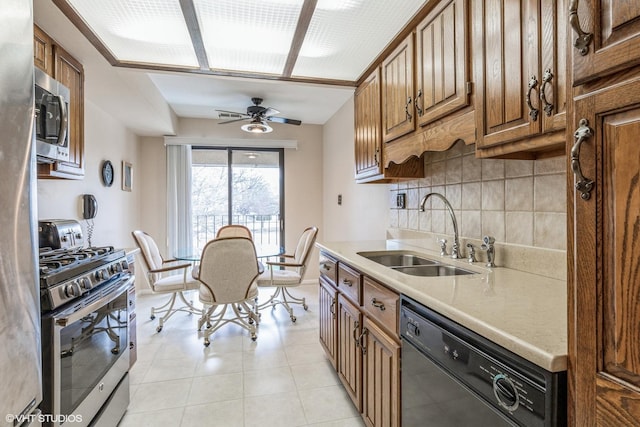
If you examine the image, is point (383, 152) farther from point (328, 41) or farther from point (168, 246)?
point (168, 246)

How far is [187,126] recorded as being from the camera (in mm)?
4441

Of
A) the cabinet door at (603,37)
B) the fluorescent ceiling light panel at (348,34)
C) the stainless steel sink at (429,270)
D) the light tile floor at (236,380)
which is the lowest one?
the light tile floor at (236,380)

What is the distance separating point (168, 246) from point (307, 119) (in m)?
2.65

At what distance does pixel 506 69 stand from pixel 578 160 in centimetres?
65

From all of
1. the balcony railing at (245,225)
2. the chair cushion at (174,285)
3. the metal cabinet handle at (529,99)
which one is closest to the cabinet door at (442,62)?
→ the metal cabinet handle at (529,99)

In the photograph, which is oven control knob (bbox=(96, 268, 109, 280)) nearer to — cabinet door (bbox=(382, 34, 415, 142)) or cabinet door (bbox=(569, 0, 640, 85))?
cabinet door (bbox=(382, 34, 415, 142))

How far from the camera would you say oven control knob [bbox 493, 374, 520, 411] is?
2.38 feet

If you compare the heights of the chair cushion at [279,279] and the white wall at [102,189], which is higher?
the white wall at [102,189]

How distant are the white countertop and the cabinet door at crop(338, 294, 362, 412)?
0.39m

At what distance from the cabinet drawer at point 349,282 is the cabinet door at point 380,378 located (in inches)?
6.3

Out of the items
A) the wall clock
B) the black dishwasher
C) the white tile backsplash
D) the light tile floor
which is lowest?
the light tile floor

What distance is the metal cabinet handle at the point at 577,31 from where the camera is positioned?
0.61 metres

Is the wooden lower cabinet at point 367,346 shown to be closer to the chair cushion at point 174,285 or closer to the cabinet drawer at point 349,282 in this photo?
the cabinet drawer at point 349,282

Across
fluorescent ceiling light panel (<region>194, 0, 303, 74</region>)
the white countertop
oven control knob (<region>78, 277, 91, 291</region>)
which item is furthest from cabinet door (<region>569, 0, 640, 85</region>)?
oven control knob (<region>78, 277, 91, 291</region>)
